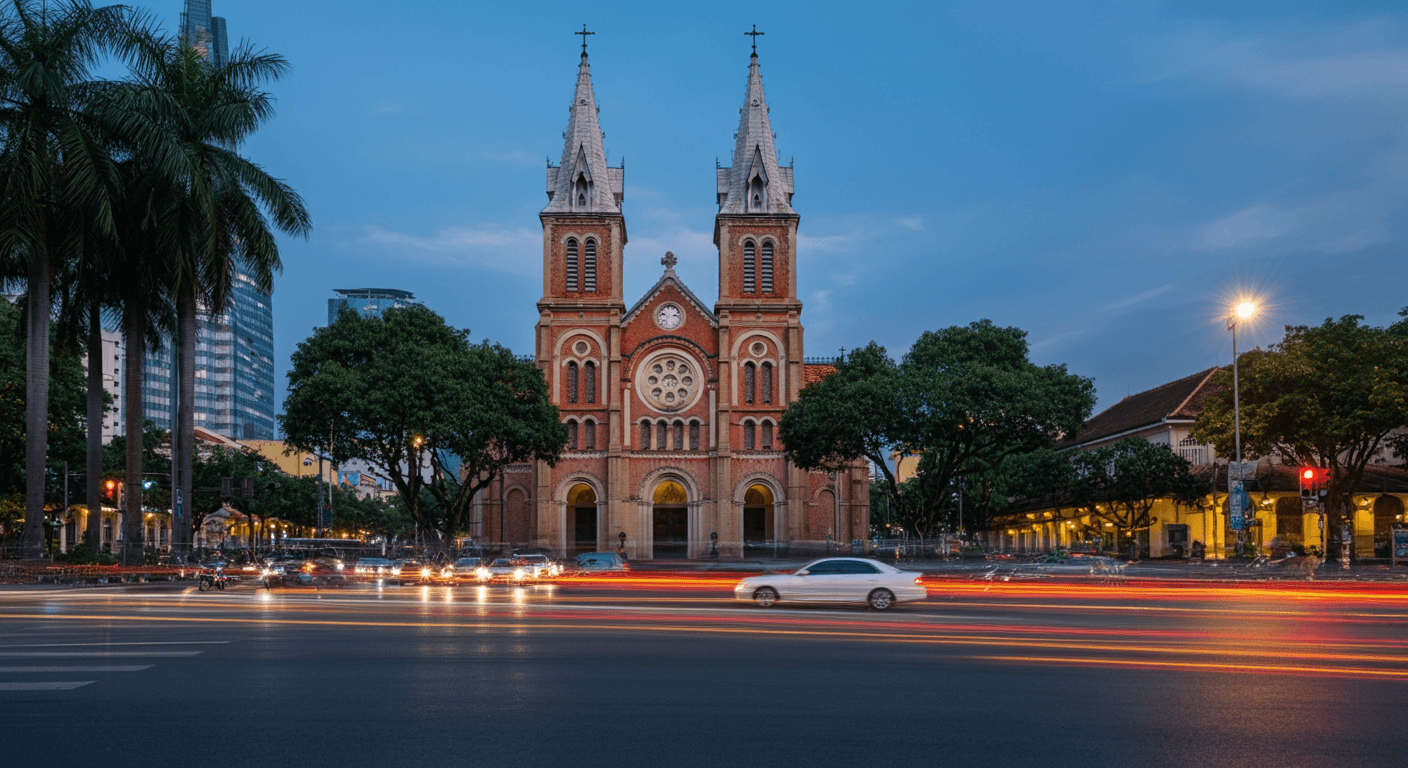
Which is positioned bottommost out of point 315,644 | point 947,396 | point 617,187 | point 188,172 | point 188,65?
point 315,644

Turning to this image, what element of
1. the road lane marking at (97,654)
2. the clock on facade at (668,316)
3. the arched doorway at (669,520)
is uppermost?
the clock on facade at (668,316)

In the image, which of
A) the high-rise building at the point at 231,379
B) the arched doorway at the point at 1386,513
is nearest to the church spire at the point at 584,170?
the arched doorway at the point at 1386,513

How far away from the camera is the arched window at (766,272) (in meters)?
68.8

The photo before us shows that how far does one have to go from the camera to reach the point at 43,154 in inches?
1093

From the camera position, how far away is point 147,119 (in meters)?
29.2

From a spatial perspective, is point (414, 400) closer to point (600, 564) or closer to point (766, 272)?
point (600, 564)

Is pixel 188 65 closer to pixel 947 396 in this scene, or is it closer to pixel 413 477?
pixel 413 477

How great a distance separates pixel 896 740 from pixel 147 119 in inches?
1098

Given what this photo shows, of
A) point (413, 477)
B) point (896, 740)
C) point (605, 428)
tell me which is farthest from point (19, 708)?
point (605, 428)

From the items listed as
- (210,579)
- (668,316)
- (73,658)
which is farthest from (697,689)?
(668,316)

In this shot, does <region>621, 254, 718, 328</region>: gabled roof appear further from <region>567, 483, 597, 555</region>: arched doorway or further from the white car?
the white car

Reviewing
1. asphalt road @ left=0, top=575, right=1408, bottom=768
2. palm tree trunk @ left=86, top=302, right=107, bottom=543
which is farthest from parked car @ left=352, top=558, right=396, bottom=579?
asphalt road @ left=0, top=575, right=1408, bottom=768

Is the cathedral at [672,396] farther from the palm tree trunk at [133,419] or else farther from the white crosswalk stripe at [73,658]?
the white crosswalk stripe at [73,658]

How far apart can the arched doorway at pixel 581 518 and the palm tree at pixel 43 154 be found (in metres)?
39.2
